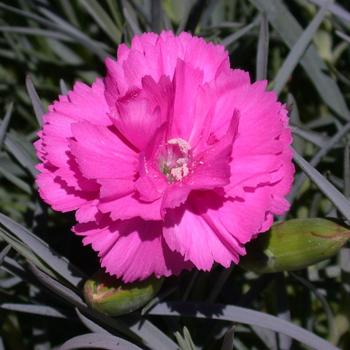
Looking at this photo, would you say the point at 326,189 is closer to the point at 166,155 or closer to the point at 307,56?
the point at 166,155

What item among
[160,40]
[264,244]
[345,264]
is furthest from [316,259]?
[160,40]

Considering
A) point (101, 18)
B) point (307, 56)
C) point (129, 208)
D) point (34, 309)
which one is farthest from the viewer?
point (101, 18)

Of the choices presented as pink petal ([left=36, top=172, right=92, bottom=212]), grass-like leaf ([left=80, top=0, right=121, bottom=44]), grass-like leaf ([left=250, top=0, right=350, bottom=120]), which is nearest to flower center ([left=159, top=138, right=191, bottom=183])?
pink petal ([left=36, top=172, right=92, bottom=212])

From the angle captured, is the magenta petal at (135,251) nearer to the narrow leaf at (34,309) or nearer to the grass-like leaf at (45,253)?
the grass-like leaf at (45,253)

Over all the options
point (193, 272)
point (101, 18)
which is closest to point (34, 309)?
point (193, 272)

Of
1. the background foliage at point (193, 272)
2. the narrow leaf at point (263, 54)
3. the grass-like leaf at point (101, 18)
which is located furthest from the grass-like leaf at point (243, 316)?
the grass-like leaf at point (101, 18)

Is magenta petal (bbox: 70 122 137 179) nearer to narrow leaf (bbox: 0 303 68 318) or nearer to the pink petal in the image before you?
the pink petal
